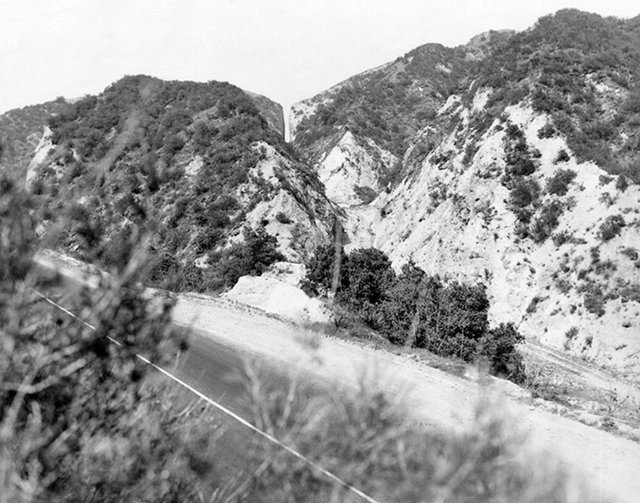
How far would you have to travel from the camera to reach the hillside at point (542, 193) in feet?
85.0

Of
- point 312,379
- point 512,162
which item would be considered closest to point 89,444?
point 312,379

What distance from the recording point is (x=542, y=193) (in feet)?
106

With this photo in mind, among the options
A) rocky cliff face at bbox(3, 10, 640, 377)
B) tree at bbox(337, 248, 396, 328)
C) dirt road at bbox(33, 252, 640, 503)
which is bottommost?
dirt road at bbox(33, 252, 640, 503)

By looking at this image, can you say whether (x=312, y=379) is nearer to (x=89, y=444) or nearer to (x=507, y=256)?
(x=89, y=444)

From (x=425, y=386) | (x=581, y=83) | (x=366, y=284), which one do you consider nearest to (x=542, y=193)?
(x=581, y=83)

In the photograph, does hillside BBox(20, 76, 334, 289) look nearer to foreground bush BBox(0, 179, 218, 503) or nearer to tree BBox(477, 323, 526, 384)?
tree BBox(477, 323, 526, 384)

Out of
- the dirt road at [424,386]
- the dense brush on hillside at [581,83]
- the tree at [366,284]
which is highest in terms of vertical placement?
the dense brush on hillside at [581,83]

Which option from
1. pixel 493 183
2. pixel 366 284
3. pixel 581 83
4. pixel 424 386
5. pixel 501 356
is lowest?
pixel 424 386

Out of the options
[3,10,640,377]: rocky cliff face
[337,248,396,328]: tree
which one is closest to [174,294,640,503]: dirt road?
[337,248,396,328]: tree

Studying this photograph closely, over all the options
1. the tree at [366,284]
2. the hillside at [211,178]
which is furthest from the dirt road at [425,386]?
the hillside at [211,178]

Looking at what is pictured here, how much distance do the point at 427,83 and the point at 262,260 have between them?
6449 centimetres

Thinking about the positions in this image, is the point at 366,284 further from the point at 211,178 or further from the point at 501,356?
the point at 211,178

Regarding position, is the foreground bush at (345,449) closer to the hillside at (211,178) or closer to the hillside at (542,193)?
the hillside at (211,178)

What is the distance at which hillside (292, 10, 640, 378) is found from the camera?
25906mm
